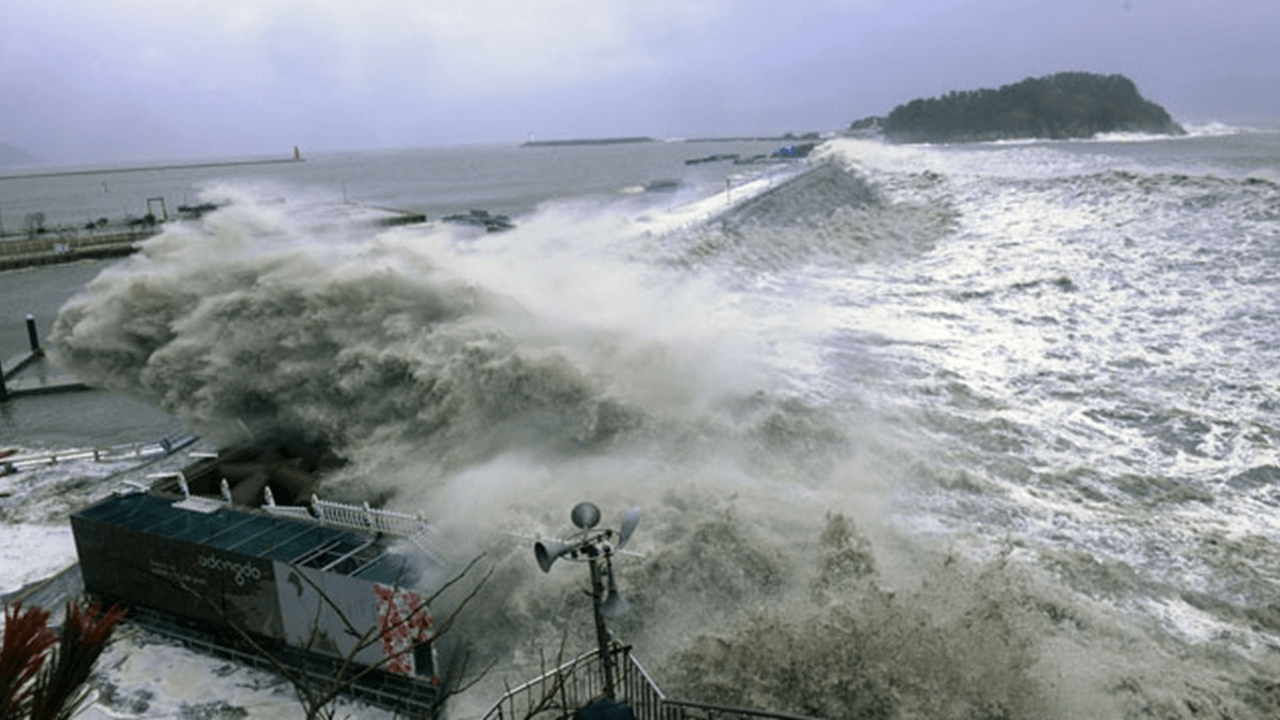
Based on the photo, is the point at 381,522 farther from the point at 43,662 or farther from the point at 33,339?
the point at 33,339

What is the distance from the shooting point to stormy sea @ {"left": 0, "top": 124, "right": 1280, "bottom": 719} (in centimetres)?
1048

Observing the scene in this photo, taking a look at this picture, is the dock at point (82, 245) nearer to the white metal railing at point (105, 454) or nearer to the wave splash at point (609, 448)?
the white metal railing at point (105, 454)

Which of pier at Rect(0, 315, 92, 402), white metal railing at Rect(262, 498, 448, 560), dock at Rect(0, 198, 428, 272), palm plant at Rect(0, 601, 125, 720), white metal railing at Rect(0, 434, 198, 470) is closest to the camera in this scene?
palm plant at Rect(0, 601, 125, 720)

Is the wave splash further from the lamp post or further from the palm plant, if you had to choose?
the palm plant

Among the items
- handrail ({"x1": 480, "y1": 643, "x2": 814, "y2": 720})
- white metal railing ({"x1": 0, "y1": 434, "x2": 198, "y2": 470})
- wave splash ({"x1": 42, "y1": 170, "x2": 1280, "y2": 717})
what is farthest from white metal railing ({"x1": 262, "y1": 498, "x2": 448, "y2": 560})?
white metal railing ({"x1": 0, "y1": 434, "x2": 198, "y2": 470})

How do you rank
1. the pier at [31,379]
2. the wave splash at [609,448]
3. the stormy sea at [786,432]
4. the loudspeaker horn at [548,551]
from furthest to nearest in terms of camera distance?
the pier at [31,379] → the stormy sea at [786,432] → the wave splash at [609,448] → the loudspeaker horn at [548,551]

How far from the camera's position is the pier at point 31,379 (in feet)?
97.6

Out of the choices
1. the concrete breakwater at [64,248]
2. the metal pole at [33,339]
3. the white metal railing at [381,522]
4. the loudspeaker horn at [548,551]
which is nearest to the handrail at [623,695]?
the loudspeaker horn at [548,551]

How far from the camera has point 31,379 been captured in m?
31.4

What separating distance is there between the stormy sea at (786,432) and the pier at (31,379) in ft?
4.17

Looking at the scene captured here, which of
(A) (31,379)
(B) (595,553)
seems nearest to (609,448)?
(B) (595,553)

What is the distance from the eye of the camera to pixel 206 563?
12.6 m

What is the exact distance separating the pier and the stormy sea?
4.17 feet

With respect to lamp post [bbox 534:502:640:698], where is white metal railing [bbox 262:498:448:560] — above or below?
below
